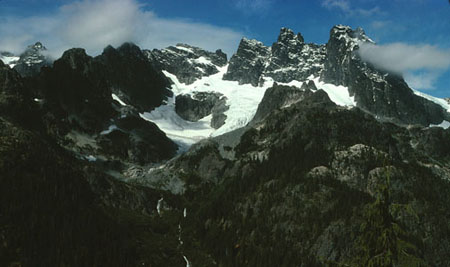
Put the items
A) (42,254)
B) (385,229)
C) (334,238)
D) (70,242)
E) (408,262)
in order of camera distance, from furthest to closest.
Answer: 1. (334,238)
2. (70,242)
3. (42,254)
4. (385,229)
5. (408,262)

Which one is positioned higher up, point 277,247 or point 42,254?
point 277,247

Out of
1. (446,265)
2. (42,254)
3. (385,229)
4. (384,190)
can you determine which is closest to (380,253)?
(385,229)

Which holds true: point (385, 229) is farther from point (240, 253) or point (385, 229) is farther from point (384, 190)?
point (240, 253)

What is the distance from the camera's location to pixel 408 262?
Answer: 2636 centimetres

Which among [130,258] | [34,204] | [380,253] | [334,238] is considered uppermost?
[380,253]

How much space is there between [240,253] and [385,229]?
582 ft

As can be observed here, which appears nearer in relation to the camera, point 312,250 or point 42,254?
point 42,254

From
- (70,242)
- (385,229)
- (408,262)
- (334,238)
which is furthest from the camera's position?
(334,238)

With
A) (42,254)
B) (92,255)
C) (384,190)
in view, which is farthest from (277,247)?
(384,190)

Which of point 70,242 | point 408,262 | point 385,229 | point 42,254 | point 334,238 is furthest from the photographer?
point 334,238

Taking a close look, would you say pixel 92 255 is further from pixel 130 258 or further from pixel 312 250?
pixel 312 250

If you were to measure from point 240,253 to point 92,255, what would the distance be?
2510 inches

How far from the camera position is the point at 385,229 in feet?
92.1

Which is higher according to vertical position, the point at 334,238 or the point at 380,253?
the point at 380,253
